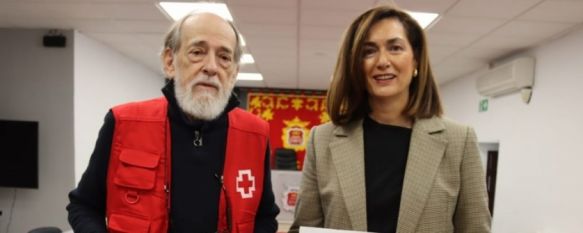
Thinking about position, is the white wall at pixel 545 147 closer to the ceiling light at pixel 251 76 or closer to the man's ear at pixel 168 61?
the man's ear at pixel 168 61

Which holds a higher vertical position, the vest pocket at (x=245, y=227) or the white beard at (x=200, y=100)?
the white beard at (x=200, y=100)

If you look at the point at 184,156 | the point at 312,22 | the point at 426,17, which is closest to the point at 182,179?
the point at 184,156

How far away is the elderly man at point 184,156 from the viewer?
1035 mm

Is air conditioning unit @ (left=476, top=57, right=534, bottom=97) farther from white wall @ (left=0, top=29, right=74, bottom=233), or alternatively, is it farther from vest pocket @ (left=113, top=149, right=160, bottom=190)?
white wall @ (left=0, top=29, right=74, bottom=233)

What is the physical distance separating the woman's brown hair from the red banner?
26.1 feet

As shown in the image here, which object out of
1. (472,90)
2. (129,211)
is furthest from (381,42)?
(472,90)

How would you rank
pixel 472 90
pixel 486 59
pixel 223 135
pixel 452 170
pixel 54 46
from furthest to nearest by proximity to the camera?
pixel 472 90 < pixel 486 59 < pixel 54 46 < pixel 223 135 < pixel 452 170

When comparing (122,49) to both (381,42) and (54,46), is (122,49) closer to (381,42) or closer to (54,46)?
(54,46)

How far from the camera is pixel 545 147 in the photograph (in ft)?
12.5

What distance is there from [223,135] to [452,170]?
2.14 feet

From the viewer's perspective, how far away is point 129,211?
3.36 ft

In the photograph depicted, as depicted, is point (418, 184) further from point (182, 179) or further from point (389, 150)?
point (182, 179)

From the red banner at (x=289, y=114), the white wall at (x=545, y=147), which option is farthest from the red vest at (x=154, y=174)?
the red banner at (x=289, y=114)

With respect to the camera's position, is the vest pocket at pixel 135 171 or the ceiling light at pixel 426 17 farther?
the ceiling light at pixel 426 17
